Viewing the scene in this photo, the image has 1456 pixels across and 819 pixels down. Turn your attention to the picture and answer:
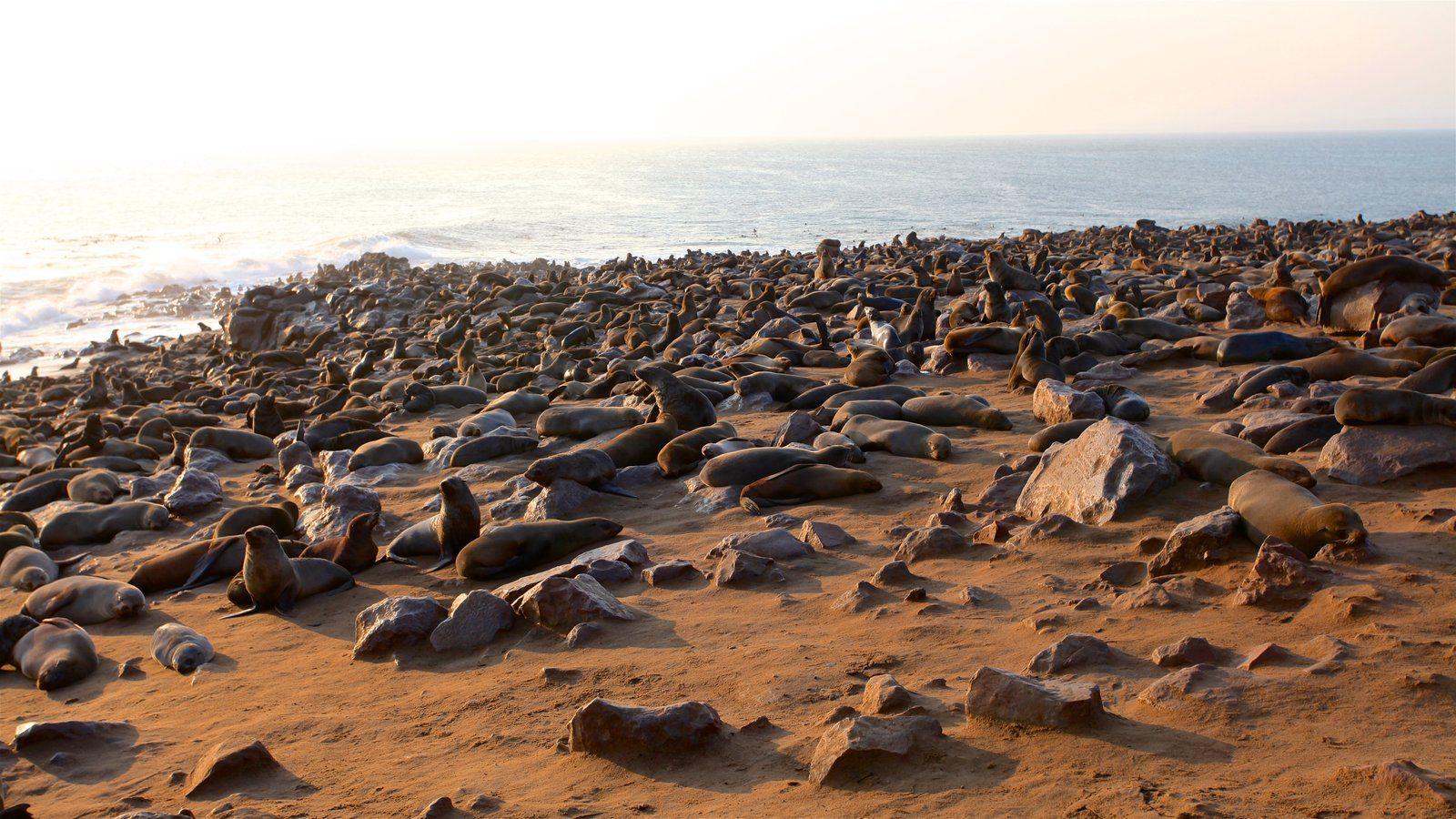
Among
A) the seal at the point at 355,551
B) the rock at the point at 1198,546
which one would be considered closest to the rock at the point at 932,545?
the rock at the point at 1198,546

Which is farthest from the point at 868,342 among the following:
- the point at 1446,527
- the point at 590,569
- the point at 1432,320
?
the point at 1446,527

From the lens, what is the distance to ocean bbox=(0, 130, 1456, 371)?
111ft

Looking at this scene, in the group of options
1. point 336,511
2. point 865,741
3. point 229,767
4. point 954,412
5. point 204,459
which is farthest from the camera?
point 204,459

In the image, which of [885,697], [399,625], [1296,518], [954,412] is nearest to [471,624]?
[399,625]

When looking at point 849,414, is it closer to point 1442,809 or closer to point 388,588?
point 388,588

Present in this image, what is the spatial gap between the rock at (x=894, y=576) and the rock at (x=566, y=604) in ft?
3.57

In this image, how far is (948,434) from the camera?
694 centimetres

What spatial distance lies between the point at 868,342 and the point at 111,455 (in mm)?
7595

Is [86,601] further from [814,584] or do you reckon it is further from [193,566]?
[814,584]

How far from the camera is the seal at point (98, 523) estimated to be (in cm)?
756

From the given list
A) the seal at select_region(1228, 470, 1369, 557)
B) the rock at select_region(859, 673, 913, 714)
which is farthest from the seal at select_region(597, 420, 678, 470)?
the rock at select_region(859, 673, 913, 714)

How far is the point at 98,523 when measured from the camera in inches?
299

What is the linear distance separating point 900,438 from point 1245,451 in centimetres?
214

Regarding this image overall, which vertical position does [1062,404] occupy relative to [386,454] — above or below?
above
